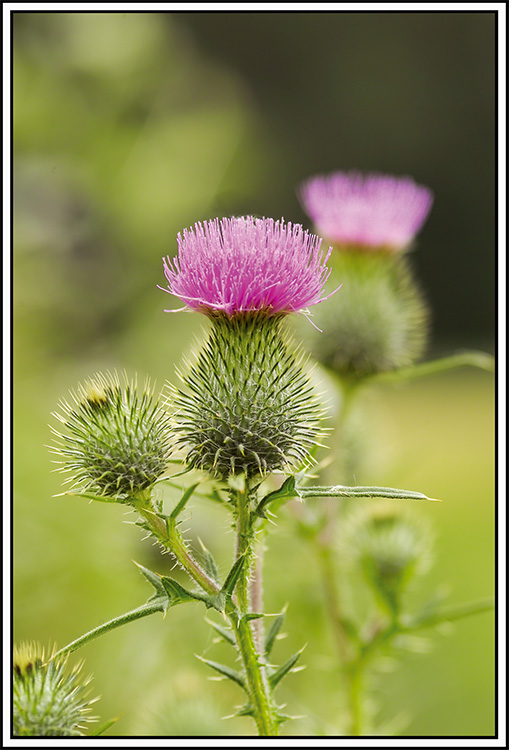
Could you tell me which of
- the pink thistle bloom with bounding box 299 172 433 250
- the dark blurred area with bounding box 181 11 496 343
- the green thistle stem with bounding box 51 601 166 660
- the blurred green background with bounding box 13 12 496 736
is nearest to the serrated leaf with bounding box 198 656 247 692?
the green thistle stem with bounding box 51 601 166 660

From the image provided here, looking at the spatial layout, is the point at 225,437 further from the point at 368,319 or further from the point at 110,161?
the point at 110,161

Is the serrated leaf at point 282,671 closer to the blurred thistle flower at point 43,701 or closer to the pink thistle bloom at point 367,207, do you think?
the blurred thistle flower at point 43,701

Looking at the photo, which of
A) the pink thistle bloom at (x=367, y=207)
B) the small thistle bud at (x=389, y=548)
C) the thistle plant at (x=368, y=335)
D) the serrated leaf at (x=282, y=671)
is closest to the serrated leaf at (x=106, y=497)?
the serrated leaf at (x=282, y=671)

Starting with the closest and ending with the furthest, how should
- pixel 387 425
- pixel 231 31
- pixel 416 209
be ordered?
pixel 416 209
pixel 387 425
pixel 231 31

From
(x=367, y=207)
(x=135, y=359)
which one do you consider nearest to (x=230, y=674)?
(x=367, y=207)

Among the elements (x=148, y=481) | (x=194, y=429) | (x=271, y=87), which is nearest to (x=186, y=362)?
(x=194, y=429)

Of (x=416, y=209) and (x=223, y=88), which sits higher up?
(x=223, y=88)

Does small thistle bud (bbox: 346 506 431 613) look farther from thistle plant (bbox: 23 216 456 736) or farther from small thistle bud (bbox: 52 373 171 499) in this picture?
small thistle bud (bbox: 52 373 171 499)

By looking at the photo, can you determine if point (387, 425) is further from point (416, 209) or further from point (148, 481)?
point (148, 481)
